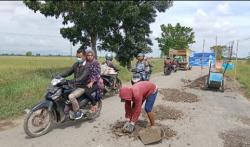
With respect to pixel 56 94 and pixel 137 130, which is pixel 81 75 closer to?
pixel 56 94

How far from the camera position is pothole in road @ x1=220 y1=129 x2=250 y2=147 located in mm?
6164

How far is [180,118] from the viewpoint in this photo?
8289mm

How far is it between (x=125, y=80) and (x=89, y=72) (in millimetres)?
10684

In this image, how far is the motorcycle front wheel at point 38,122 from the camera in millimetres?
6281

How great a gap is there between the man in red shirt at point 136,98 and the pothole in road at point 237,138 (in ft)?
5.41

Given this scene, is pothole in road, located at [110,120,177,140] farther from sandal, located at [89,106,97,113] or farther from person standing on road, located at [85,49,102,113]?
person standing on road, located at [85,49,102,113]

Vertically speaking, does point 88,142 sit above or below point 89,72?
below

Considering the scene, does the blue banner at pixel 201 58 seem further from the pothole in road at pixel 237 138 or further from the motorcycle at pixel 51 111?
the motorcycle at pixel 51 111

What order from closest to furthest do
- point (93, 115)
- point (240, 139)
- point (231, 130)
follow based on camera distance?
point (240, 139) < point (231, 130) < point (93, 115)

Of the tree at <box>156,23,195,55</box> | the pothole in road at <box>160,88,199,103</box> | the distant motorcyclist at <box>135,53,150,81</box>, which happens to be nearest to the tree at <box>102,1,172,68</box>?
the pothole in road at <box>160,88,199,103</box>

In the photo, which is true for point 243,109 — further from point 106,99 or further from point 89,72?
point 89,72

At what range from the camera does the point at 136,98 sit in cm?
629

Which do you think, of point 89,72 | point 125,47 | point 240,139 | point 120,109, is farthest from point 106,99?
point 125,47

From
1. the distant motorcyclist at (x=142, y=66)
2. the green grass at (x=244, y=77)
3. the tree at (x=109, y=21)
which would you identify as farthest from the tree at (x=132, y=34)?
the distant motorcyclist at (x=142, y=66)
